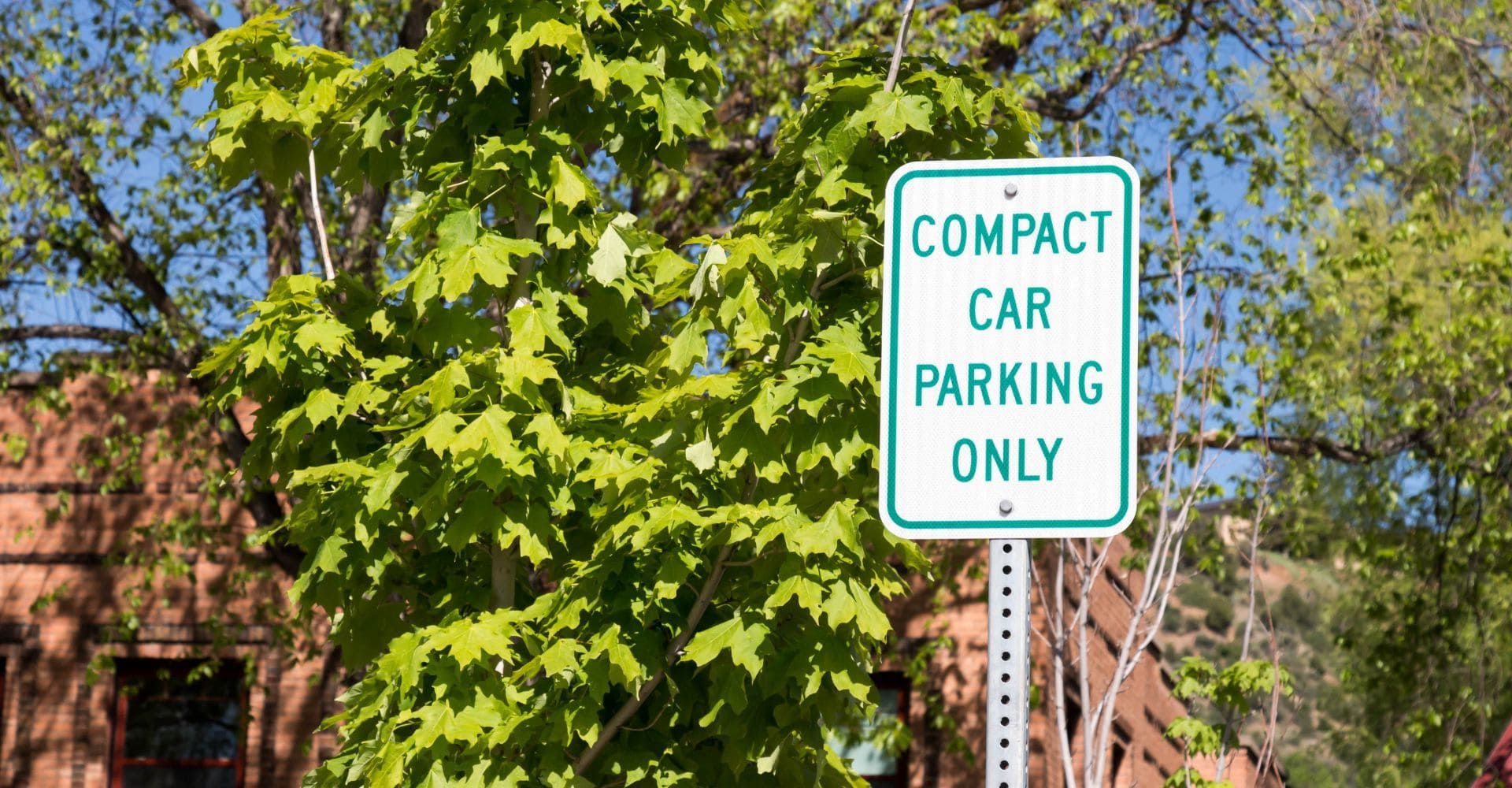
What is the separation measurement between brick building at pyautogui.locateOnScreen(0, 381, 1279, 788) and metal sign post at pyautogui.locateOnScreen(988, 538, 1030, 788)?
14.5 m

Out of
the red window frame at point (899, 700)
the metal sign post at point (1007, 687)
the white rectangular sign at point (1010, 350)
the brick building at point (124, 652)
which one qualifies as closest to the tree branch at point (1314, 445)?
the brick building at point (124, 652)

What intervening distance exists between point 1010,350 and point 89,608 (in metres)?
16.5

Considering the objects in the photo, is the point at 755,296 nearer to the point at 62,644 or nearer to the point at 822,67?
the point at 822,67

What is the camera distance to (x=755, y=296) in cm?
632

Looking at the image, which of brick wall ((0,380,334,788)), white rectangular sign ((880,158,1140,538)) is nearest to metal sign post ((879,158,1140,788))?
white rectangular sign ((880,158,1140,538))

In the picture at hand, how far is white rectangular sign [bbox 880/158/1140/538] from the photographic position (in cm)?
300

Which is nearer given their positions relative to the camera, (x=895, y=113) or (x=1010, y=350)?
Result: (x=1010, y=350)

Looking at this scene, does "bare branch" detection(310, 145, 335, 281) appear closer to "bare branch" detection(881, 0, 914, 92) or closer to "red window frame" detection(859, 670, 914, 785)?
"bare branch" detection(881, 0, 914, 92)

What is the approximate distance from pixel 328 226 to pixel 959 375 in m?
12.4

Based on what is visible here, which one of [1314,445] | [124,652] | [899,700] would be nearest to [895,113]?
[1314,445]

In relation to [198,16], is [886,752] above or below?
below

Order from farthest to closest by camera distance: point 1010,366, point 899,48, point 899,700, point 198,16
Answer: point 899,700 → point 198,16 → point 899,48 → point 1010,366

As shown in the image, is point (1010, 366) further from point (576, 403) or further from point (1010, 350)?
point (576, 403)

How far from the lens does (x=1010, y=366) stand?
305cm
